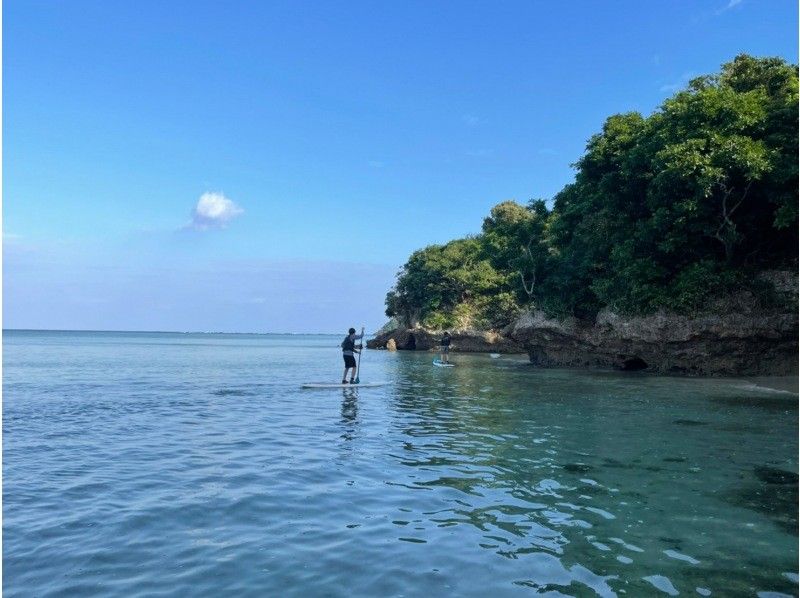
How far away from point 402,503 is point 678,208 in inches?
945

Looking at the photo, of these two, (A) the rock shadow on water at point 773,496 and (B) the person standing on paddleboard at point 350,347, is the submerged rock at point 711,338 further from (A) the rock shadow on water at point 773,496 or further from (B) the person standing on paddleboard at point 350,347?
(A) the rock shadow on water at point 773,496

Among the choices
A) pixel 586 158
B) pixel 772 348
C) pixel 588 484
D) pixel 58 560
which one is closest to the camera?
pixel 58 560

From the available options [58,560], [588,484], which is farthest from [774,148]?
[58,560]

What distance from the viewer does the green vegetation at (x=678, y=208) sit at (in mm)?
26156

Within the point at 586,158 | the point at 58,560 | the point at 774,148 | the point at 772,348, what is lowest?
the point at 58,560

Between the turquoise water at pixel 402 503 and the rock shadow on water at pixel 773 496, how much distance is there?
0.05 meters

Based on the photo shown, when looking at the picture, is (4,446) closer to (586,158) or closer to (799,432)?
(799,432)

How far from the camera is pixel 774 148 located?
25.7m

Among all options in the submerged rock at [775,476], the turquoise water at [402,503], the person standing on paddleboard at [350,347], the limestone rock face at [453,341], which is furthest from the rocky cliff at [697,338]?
the limestone rock face at [453,341]

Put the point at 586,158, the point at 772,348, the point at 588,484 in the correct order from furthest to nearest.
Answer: the point at 586,158
the point at 772,348
the point at 588,484

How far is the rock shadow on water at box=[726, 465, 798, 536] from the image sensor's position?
26.0ft

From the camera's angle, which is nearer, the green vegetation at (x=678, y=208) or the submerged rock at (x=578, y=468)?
the submerged rock at (x=578, y=468)

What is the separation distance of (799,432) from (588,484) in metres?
7.84

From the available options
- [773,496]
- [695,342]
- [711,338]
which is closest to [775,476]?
[773,496]
